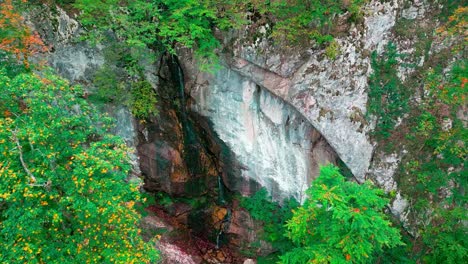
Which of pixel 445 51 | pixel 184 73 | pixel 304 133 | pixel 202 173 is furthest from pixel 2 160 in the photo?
pixel 445 51

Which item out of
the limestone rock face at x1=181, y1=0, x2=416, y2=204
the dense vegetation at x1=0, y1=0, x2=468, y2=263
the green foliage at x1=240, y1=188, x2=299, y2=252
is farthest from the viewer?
the green foliage at x1=240, y1=188, x2=299, y2=252

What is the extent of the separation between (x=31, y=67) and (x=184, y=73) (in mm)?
5487

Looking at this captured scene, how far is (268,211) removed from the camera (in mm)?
13375

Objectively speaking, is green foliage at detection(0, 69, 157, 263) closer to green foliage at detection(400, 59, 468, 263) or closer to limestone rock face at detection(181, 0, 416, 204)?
limestone rock face at detection(181, 0, 416, 204)

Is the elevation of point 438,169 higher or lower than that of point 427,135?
lower

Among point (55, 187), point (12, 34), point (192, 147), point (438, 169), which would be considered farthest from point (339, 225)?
point (12, 34)

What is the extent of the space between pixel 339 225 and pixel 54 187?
20.5ft

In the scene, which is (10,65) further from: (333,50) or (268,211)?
(268,211)

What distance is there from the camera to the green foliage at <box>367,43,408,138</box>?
11.3 m

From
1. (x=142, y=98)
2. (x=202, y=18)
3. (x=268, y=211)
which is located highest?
(x=202, y=18)

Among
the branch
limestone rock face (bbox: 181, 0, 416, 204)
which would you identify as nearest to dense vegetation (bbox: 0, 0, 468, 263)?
the branch

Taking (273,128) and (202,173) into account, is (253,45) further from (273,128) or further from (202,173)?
(202,173)

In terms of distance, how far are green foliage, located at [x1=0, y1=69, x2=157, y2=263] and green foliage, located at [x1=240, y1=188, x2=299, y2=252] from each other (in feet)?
21.1

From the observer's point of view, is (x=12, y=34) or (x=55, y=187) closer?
(x=55, y=187)
